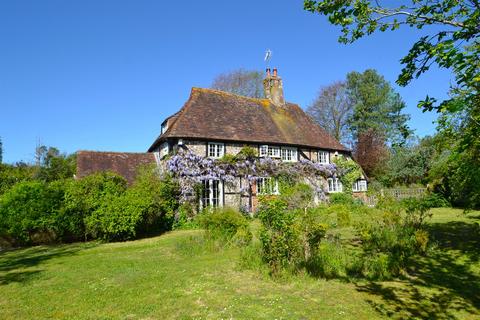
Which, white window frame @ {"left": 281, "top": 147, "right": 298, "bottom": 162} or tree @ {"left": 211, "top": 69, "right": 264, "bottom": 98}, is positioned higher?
tree @ {"left": 211, "top": 69, "right": 264, "bottom": 98}

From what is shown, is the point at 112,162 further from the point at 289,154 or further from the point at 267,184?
the point at 289,154

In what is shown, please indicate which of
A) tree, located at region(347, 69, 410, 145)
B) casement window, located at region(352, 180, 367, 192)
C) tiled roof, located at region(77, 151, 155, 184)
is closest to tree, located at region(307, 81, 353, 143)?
tree, located at region(347, 69, 410, 145)

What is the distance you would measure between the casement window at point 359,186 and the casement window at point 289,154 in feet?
25.2

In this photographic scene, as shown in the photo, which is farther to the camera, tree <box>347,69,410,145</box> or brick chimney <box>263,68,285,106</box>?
tree <box>347,69,410,145</box>

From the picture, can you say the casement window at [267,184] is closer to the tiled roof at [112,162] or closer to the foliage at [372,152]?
the tiled roof at [112,162]

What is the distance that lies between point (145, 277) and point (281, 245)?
355 cm

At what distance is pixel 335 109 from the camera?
1751 inches

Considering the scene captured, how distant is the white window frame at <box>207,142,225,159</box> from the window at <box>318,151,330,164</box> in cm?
893

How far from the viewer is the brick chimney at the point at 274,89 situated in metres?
28.0

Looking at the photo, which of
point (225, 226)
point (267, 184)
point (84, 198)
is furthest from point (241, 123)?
point (225, 226)

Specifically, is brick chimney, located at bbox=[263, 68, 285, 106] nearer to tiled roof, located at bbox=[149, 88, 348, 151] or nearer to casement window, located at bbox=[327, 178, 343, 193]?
tiled roof, located at bbox=[149, 88, 348, 151]

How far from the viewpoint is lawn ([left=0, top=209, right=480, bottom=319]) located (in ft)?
19.8

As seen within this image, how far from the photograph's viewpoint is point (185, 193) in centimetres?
1912

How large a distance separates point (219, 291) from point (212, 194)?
13.5 meters
